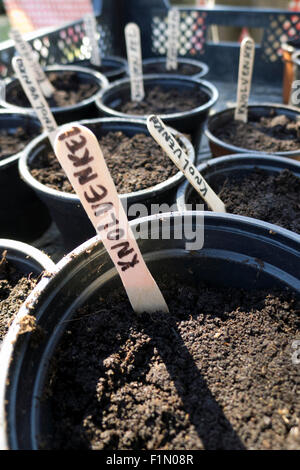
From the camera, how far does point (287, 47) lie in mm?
2707

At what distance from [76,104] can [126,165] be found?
2.73 feet

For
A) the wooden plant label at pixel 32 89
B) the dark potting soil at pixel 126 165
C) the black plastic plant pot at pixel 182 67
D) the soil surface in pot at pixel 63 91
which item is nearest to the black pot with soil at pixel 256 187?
the dark potting soil at pixel 126 165

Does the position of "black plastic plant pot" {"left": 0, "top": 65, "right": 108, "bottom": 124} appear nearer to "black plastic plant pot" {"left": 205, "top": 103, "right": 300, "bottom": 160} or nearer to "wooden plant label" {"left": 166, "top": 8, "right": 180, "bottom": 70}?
"wooden plant label" {"left": 166, "top": 8, "right": 180, "bottom": 70}

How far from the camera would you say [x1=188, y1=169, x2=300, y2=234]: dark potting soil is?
1.21 m

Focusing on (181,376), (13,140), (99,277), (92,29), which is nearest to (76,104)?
(13,140)

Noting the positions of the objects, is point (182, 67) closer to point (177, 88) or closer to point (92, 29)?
point (177, 88)

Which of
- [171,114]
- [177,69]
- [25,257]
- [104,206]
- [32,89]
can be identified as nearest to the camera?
[104,206]

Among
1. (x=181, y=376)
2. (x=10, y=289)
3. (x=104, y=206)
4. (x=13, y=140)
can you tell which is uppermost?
(x=13, y=140)

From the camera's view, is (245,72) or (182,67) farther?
(182,67)

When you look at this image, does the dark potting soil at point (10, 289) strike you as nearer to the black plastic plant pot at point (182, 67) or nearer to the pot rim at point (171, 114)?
the pot rim at point (171, 114)

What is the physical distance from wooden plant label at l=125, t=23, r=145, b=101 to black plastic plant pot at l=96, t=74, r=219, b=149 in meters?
0.14

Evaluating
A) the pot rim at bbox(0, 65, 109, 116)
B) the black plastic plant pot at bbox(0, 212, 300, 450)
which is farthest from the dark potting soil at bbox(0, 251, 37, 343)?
the pot rim at bbox(0, 65, 109, 116)

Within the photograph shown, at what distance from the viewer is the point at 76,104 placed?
2064 millimetres
